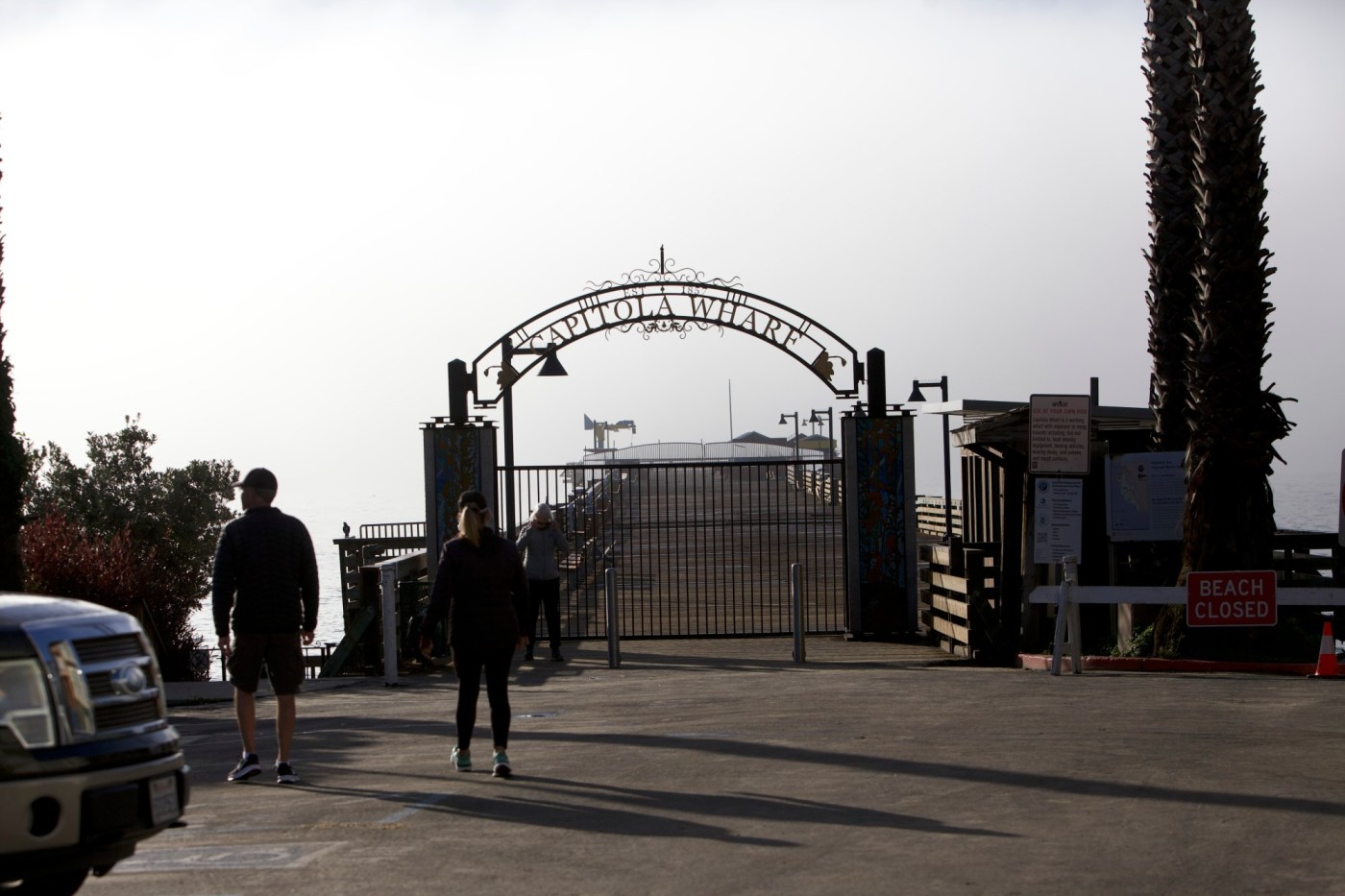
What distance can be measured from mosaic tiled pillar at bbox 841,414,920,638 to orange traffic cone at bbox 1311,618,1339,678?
6.58m

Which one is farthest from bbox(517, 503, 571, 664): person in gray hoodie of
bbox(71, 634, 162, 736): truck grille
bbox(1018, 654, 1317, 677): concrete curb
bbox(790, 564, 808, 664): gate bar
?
bbox(71, 634, 162, 736): truck grille

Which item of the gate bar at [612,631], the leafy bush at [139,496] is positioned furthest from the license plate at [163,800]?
the leafy bush at [139,496]

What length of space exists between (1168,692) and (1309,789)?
4.60m

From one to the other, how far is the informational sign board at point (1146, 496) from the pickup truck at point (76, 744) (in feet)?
40.9

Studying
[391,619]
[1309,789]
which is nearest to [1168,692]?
[1309,789]

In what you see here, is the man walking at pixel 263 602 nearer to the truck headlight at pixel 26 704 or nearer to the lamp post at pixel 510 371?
the truck headlight at pixel 26 704

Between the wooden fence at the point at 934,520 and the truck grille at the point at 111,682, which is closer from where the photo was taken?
the truck grille at the point at 111,682

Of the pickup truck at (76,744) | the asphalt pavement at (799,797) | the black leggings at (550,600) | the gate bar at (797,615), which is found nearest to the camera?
the pickup truck at (76,744)

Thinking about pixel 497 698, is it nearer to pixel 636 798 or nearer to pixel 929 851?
pixel 636 798

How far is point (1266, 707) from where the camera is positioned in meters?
12.1

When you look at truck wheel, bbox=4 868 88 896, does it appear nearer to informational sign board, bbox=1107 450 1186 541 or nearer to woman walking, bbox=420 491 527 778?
woman walking, bbox=420 491 527 778

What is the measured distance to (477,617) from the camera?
9.44m

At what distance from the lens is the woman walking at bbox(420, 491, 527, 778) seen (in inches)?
370

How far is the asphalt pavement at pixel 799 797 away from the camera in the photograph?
6.80 metres
